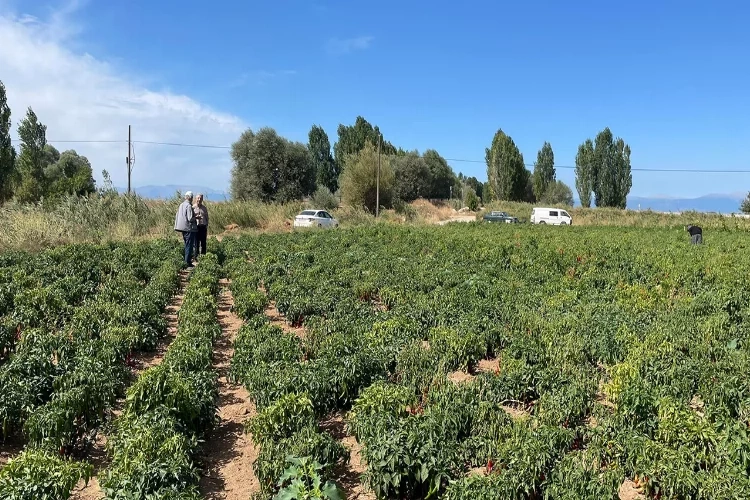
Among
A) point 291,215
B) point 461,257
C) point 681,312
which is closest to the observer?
point 681,312

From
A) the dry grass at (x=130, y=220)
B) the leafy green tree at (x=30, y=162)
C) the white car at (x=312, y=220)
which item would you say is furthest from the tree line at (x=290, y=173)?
the leafy green tree at (x=30, y=162)

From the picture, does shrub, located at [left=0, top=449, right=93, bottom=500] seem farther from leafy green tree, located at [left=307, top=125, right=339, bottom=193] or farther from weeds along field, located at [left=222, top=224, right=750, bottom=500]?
leafy green tree, located at [left=307, top=125, right=339, bottom=193]

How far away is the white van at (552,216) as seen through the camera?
1636 inches

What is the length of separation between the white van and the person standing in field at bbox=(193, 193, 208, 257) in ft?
108

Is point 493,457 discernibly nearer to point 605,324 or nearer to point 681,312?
point 605,324

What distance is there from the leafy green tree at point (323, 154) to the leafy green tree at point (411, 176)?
33.8 feet

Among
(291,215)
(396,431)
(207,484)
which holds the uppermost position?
(291,215)

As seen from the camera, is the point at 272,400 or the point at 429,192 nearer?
the point at 272,400

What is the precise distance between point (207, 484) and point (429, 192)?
6021 centimetres

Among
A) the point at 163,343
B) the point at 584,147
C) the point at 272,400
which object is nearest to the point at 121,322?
the point at 163,343

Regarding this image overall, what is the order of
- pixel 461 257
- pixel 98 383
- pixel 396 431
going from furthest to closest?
pixel 461 257
pixel 98 383
pixel 396 431

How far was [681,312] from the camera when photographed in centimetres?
816

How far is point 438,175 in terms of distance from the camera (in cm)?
6788

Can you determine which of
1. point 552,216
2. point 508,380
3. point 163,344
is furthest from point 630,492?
point 552,216
